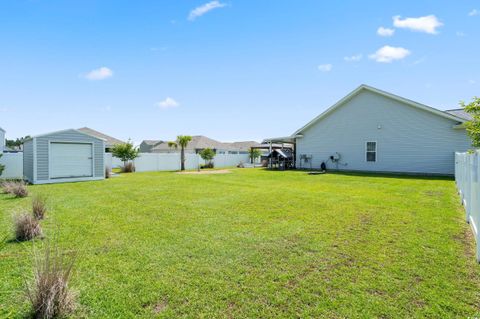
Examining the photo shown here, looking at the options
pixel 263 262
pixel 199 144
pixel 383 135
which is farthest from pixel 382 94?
pixel 199 144

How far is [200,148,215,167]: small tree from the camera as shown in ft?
84.7

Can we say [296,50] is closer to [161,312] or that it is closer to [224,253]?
[224,253]

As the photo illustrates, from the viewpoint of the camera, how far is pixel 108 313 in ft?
7.63

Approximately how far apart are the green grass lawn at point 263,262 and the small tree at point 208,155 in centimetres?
1945

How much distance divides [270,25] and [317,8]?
8.13 feet

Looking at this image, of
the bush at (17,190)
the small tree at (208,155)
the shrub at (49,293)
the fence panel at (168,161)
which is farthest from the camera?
the small tree at (208,155)

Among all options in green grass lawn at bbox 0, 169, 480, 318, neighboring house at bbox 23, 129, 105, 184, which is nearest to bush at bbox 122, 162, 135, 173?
neighboring house at bbox 23, 129, 105, 184

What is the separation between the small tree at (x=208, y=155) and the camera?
2582 cm

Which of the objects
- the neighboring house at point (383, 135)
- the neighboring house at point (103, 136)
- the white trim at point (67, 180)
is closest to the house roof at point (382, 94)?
the neighboring house at point (383, 135)

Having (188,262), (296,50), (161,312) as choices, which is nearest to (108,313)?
(161,312)

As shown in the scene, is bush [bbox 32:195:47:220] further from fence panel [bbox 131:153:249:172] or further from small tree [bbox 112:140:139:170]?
fence panel [bbox 131:153:249:172]

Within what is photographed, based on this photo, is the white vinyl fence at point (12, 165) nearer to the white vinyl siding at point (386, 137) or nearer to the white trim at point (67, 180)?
the white trim at point (67, 180)

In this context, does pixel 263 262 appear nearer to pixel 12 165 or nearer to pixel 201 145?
pixel 12 165

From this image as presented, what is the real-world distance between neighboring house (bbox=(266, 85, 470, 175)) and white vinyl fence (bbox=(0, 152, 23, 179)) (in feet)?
61.3
